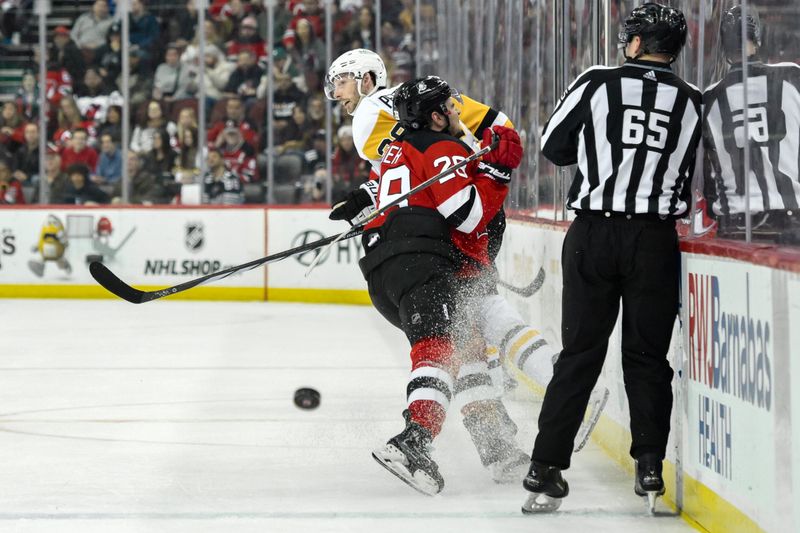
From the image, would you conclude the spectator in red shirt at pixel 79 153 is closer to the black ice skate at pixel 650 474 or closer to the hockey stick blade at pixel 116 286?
the hockey stick blade at pixel 116 286

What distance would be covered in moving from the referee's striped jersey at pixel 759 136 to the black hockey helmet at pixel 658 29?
0.47 ft

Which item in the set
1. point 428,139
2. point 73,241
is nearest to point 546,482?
point 428,139

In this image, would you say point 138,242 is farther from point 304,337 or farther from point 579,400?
point 579,400

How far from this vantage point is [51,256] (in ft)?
36.4

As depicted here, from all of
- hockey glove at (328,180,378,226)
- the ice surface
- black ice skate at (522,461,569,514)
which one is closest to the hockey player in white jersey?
hockey glove at (328,180,378,226)

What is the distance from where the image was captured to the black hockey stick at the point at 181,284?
4375 millimetres

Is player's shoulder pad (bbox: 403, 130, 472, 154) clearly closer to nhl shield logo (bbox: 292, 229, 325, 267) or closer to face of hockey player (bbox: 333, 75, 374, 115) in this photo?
face of hockey player (bbox: 333, 75, 374, 115)

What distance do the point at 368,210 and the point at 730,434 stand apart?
1.72 metres

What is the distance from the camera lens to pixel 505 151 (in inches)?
151

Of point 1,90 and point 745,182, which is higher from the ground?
point 1,90

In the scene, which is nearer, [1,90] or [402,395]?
[402,395]

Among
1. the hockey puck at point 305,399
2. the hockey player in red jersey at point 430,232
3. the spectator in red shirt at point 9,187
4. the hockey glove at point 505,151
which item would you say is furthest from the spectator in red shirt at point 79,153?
the hockey glove at point 505,151

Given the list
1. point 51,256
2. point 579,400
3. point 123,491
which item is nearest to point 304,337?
point 51,256

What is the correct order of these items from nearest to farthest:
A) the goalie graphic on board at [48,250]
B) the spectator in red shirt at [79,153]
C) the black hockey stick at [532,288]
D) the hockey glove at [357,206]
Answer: the hockey glove at [357,206]
the black hockey stick at [532,288]
the goalie graphic on board at [48,250]
the spectator in red shirt at [79,153]
